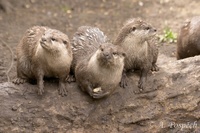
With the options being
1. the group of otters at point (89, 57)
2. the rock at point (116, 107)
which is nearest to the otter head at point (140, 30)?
the group of otters at point (89, 57)

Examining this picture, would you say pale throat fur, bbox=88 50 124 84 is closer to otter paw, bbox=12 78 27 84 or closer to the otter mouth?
the otter mouth

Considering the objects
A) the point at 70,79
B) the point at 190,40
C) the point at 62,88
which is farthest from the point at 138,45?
the point at 190,40

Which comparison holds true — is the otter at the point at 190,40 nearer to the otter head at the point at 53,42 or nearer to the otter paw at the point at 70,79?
the otter paw at the point at 70,79

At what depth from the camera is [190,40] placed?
20.2 ft

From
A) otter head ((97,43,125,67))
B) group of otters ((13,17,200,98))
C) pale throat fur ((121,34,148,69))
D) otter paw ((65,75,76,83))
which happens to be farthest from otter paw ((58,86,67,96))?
pale throat fur ((121,34,148,69))

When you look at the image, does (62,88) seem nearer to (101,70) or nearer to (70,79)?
(70,79)

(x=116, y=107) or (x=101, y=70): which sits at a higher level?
(x=101, y=70)

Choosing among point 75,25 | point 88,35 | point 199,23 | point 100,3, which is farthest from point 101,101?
point 100,3

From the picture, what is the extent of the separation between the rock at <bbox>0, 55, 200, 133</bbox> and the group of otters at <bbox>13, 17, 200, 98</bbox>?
97 millimetres

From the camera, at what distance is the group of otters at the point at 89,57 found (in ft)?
14.0

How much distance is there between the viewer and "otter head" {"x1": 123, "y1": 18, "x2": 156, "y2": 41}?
4.57m

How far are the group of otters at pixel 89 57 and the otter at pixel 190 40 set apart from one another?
53.4 inches

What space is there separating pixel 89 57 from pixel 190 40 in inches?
83.3

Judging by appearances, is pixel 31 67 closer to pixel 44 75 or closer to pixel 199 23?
pixel 44 75
